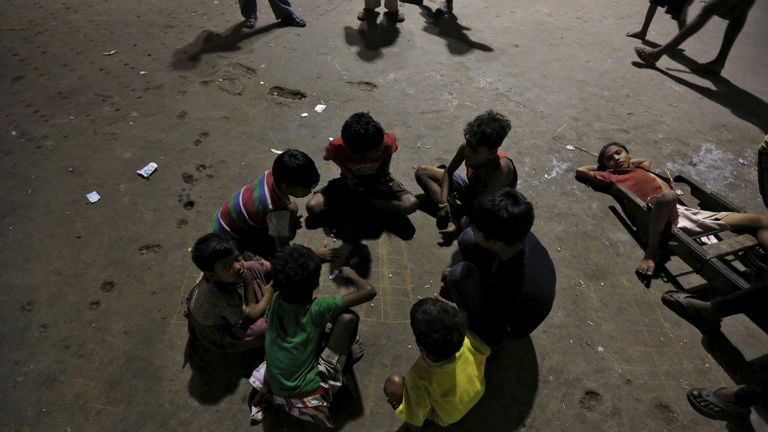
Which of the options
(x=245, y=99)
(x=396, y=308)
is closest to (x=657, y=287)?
(x=396, y=308)

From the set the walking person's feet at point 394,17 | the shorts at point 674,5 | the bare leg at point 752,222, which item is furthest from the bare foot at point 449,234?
the shorts at point 674,5

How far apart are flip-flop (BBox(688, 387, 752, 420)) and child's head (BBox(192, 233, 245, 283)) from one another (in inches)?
93.1

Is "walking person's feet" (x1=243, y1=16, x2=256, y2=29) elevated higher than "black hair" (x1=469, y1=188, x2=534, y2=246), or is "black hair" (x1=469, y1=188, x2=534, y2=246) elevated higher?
"black hair" (x1=469, y1=188, x2=534, y2=246)

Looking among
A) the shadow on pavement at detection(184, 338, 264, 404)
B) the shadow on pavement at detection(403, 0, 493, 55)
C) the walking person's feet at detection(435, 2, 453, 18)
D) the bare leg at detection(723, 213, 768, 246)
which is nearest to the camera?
the shadow on pavement at detection(184, 338, 264, 404)

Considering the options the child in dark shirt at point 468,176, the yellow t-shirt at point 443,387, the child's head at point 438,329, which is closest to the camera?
the child's head at point 438,329

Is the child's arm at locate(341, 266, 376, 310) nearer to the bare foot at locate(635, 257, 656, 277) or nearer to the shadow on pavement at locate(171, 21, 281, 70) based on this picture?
the bare foot at locate(635, 257, 656, 277)

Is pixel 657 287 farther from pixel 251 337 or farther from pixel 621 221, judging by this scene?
pixel 251 337

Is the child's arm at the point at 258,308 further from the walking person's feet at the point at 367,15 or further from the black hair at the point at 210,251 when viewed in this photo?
the walking person's feet at the point at 367,15

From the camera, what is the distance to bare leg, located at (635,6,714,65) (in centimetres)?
440

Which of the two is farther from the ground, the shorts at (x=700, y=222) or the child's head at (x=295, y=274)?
the child's head at (x=295, y=274)

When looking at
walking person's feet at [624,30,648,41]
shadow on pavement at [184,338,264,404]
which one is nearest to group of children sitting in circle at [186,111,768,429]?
shadow on pavement at [184,338,264,404]

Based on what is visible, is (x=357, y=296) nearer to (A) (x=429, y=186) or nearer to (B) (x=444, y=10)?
(A) (x=429, y=186)

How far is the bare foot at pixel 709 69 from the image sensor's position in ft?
14.8

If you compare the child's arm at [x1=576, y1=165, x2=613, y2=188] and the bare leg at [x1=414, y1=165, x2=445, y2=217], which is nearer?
the bare leg at [x1=414, y1=165, x2=445, y2=217]
